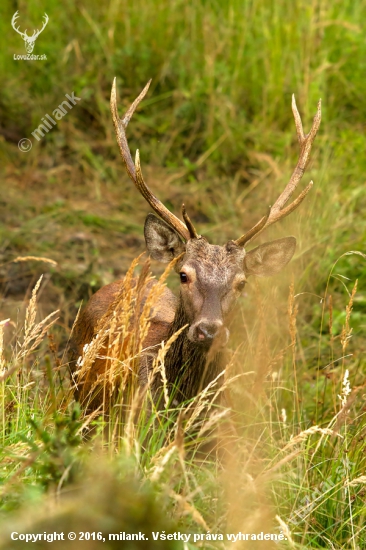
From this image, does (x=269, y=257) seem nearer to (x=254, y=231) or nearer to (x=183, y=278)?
(x=254, y=231)

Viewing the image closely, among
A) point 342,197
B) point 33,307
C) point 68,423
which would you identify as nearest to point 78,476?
point 68,423

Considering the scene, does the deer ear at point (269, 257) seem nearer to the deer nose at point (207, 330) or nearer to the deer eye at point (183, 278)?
the deer eye at point (183, 278)

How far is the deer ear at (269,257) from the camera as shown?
4555 mm

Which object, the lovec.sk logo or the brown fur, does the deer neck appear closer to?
the brown fur

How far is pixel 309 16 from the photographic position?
7.87m

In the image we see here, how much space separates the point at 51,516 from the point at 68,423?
1.83 ft

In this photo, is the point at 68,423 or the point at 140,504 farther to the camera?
the point at 68,423

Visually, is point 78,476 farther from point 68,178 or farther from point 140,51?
point 140,51

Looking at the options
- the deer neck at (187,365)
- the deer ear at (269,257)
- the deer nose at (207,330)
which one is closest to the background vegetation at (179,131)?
the deer ear at (269,257)

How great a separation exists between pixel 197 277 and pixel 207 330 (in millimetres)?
378

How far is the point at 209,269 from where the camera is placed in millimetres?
4160

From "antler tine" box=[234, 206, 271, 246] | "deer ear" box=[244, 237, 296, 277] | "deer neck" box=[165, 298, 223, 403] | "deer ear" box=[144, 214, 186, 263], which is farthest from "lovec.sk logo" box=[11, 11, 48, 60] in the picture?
"deer neck" box=[165, 298, 223, 403]

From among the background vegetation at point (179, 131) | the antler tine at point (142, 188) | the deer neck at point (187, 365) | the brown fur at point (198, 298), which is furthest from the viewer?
the background vegetation at point (179, 131)

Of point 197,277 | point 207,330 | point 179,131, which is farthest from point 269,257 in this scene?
point 179,131
